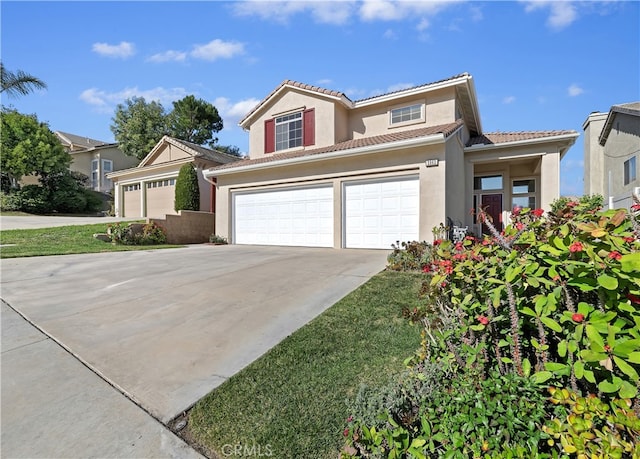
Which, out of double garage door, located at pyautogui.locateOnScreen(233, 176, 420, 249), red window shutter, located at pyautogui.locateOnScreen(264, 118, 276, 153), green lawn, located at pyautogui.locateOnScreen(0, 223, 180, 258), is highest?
red window shutter, located at pyautogui.locateOnScreen(264, 118, 276, 153)

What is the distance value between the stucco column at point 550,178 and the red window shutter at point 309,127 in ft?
29.1

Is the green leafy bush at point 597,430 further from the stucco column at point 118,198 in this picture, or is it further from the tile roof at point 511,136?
the stucco column at point 118,198

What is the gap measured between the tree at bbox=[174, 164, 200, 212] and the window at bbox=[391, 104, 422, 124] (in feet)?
35.7

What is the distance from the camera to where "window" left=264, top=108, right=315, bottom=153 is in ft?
43.1

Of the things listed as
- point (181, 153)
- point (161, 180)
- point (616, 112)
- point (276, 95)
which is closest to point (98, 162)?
point (161, 180)

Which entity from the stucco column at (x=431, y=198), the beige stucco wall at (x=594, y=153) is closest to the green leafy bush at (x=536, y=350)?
the stucco column at (x=431, y=198)

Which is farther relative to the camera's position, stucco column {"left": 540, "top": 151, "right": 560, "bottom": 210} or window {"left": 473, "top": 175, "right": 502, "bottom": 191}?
window {"left": 473, "top": 175, "right": 502, "bottom": 191}

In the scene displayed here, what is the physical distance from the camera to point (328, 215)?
10805 millimetres

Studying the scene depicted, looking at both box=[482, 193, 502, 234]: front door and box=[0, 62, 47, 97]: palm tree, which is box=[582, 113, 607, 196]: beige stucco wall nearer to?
box=[482, 193, 502, 234]: front door

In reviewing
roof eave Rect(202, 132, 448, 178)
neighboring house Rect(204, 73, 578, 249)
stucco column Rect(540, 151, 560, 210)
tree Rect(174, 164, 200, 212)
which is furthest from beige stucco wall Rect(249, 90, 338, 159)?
stucco column Rect(540, 151, 560, 210)

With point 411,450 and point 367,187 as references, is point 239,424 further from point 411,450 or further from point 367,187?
point 367,187

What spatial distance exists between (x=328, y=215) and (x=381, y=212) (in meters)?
1.96

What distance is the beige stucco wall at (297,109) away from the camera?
41.4 ft

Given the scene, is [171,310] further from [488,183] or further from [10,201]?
[10,201]
